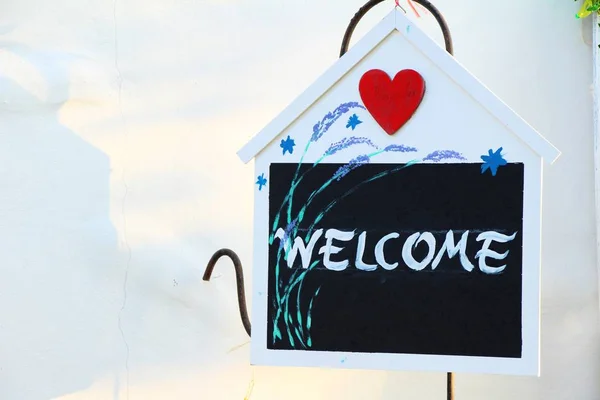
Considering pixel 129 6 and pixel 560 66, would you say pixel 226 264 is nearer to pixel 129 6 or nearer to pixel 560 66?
pixel 129 6

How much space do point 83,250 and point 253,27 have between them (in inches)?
20.7

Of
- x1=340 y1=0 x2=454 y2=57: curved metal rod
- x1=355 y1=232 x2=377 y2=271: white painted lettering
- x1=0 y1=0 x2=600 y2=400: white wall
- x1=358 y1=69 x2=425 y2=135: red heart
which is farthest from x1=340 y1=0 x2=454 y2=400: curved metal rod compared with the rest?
x1=0 y1=0 x2=600 y2=400: white wall

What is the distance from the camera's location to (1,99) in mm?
1355

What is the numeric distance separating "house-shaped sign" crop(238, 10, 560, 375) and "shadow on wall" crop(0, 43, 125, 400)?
1.69 ft

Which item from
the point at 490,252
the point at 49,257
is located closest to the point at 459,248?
the point at 490,252

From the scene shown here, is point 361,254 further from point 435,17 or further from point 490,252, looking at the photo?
point 435,17

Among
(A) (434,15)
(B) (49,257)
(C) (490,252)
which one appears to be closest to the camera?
(C) (490,252)

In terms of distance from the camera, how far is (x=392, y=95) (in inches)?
36.3

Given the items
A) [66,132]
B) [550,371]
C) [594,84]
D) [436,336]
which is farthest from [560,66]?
[66,132]

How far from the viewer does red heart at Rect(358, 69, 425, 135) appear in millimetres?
923

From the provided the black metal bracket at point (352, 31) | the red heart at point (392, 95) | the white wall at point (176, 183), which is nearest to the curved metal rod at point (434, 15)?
the black metal bracket at point (352, 31)

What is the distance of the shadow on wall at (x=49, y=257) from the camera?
135 cm

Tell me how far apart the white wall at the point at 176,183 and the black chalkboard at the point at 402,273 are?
0.46 metres

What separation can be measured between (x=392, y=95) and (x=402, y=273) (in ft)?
0.73
